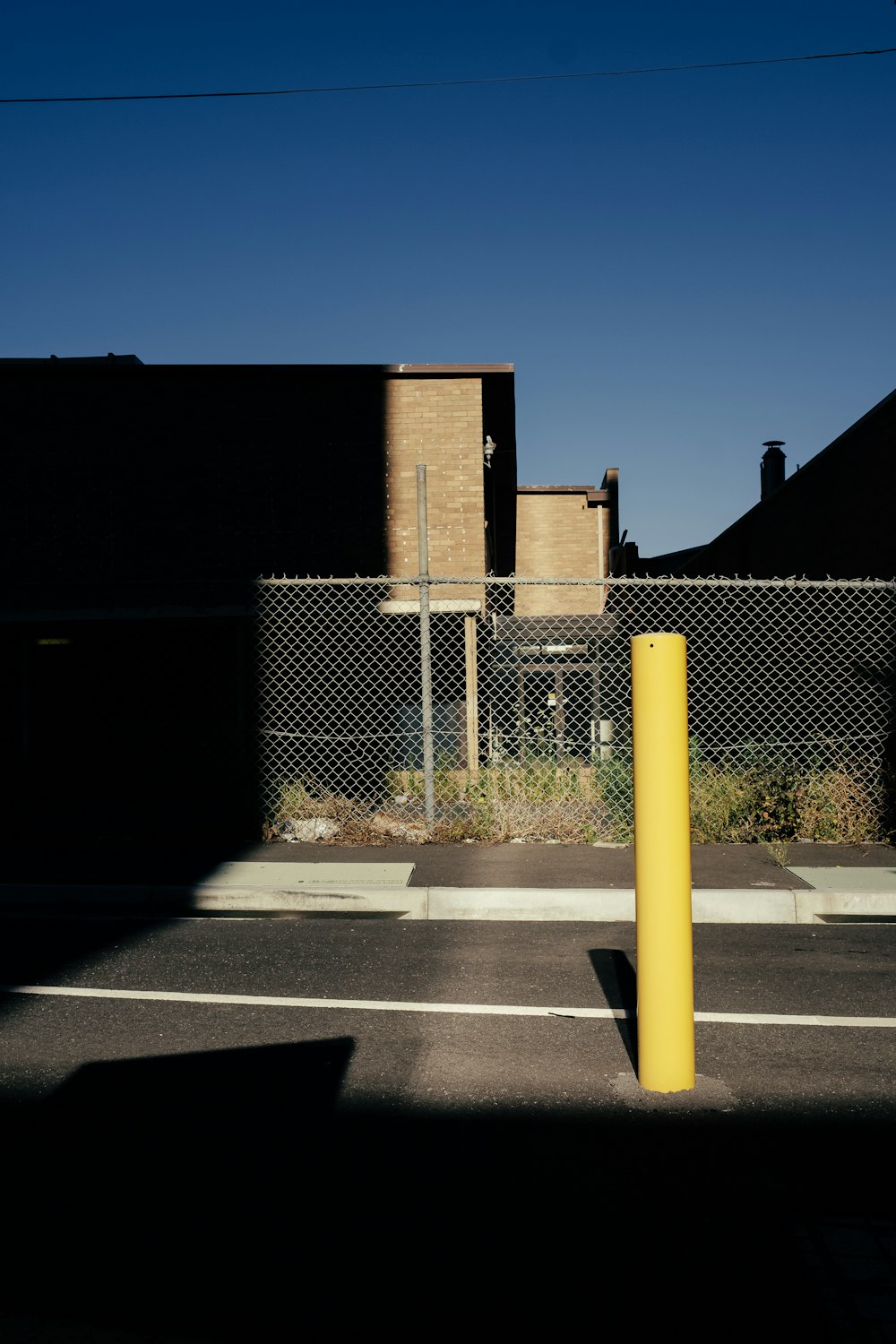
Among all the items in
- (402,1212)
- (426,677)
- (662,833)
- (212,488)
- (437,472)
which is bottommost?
(402,1212)

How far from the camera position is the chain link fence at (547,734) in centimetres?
831

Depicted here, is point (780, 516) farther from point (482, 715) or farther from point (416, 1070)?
point (416, 1070)

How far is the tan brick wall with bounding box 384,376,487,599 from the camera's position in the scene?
47.8 feet

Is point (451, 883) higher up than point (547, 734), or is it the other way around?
point (547, 734)

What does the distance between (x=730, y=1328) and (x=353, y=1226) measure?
0.96m

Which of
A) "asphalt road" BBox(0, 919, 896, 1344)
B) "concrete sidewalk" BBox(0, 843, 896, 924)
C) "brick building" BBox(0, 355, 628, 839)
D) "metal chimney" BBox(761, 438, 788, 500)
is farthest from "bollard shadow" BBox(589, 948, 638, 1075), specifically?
"metal chimney" BBox(761, 438, 788, 500)

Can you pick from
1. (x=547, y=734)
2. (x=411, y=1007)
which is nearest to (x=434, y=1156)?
(x=411, y=1007)

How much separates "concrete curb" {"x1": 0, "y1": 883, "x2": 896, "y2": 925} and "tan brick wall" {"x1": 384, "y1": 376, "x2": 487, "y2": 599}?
27.6 ft

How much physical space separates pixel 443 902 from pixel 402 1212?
3.75m

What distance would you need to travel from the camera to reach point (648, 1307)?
90.4 inches

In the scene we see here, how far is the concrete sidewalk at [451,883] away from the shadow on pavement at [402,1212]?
2945mm

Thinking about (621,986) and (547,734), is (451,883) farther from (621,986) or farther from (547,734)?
(547,734)

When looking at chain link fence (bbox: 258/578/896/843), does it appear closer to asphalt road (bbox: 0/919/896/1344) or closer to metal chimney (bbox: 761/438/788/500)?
asphalt road (bbox: 0/919/896/1344)

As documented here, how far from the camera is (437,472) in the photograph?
48.0 ft
